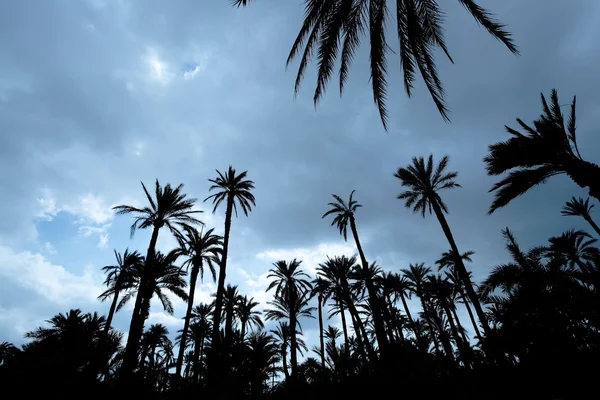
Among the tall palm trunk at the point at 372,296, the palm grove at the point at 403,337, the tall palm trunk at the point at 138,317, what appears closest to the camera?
the palm grove at the point at 403,337

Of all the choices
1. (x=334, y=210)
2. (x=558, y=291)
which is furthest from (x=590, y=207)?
(x=558, y=291)

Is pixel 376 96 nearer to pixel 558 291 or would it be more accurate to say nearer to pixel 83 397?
pixel 558 291

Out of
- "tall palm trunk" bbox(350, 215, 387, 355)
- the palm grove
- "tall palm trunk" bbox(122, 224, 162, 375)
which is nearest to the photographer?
the palm grove

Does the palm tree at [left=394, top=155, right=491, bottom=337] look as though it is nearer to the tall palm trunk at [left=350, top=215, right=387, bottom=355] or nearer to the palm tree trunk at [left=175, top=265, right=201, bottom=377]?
the tall palm trunk at [left=350, top=215, right=387, bottom=355]

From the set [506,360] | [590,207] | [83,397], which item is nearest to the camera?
[83,397]

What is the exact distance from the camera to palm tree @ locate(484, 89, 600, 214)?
11.3 meters

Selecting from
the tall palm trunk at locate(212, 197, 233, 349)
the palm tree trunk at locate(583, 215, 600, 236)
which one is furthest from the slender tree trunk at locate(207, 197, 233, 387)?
the palm tree trunk at locate(583, 215, 600, 236)

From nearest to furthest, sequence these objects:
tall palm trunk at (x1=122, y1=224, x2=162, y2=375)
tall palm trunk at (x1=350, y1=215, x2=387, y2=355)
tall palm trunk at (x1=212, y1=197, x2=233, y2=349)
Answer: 1. tall palm trunk at (x1=122, y1=224, x2=162, y2=375)
2. tall palm trunk at (x1=212, y1=197, x2=233, y2=349)
3. tall palm trunk at (x1=350, y1=215, x2=387, y2=355)

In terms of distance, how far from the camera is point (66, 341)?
520 inches

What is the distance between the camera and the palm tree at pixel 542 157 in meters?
11.3

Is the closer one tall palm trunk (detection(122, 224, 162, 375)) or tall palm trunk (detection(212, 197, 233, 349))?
tall palm trunk (detection(122, 224, 162, 375))

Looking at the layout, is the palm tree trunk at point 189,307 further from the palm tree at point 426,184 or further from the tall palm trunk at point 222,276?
the palm tree at point 426,184

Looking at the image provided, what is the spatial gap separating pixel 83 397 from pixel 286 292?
24.4 meters

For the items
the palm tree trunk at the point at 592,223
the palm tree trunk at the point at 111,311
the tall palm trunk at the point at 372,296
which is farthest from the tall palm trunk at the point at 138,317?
the palm tree trunk at the point at 592,223
